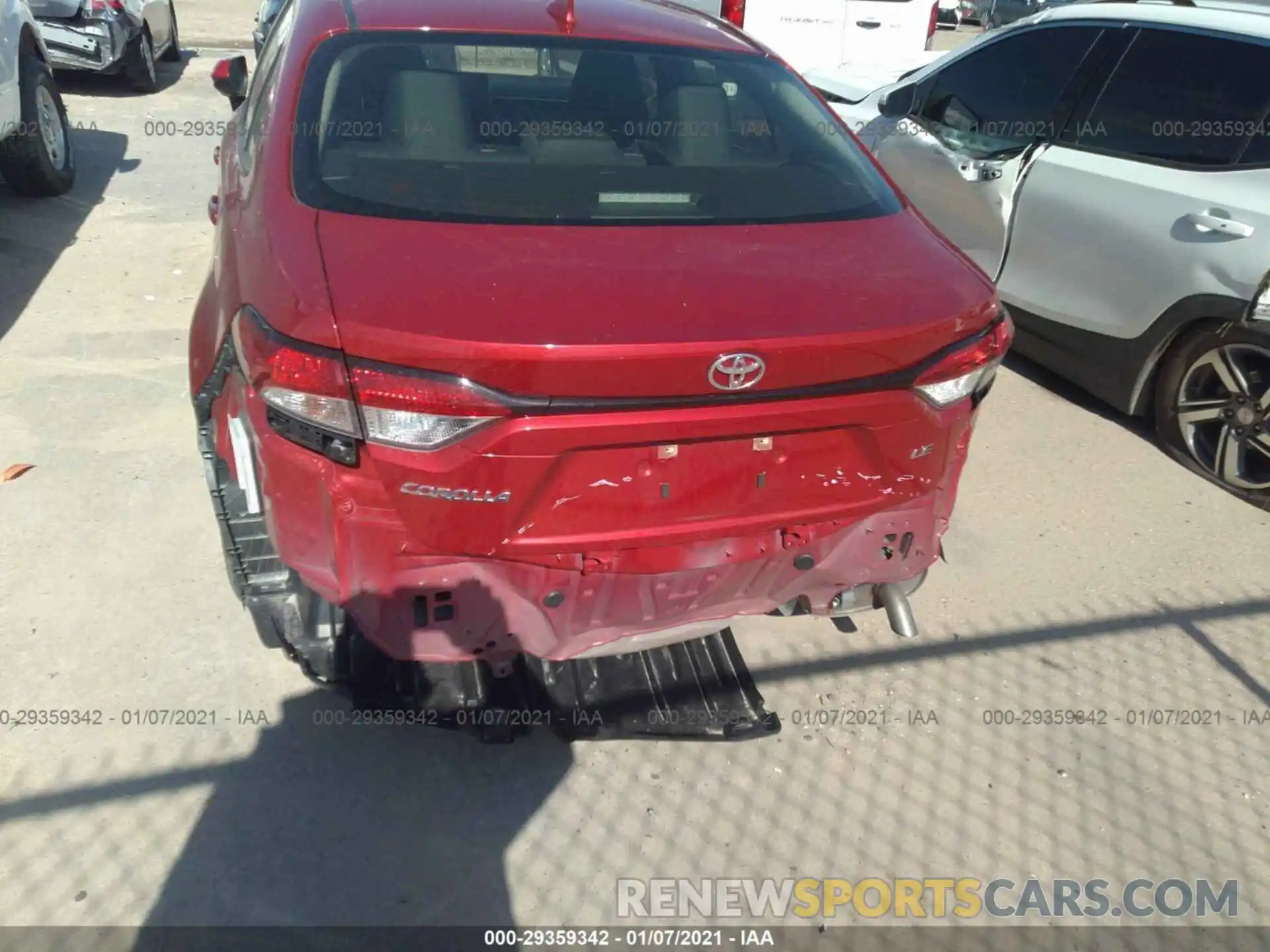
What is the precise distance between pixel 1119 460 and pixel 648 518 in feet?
9.79

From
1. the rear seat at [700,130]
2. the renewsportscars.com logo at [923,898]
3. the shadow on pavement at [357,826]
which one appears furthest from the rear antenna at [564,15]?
the renewsportscars.com logo at [923,898]

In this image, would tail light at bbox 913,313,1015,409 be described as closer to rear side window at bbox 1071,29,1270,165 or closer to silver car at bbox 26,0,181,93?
rear side window at bbox 1071,29,1270,165

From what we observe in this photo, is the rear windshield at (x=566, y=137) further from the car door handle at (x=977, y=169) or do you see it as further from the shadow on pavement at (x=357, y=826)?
the car door handle at (x=977, y=169)

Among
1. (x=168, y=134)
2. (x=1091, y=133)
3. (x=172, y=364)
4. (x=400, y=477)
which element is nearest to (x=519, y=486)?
(x=400, y=477)

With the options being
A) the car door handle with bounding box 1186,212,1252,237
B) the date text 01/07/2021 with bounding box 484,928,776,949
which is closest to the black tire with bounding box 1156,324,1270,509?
the car door handle with bounding box 1186,212,1252,237

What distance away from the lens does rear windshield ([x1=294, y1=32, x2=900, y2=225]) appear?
236 cm

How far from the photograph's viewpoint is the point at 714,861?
2.42 m

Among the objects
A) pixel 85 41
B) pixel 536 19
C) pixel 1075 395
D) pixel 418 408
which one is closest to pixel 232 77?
pixel 536 19

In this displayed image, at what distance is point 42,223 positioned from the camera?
5.98 m

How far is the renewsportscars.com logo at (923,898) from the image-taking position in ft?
7.68

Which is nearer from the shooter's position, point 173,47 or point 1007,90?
point 1007,90

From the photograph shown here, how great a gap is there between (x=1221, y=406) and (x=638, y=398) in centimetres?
310

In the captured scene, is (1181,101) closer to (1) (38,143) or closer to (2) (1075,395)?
(2) (1075,395)

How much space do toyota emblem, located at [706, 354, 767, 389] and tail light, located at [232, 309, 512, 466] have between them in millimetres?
418
